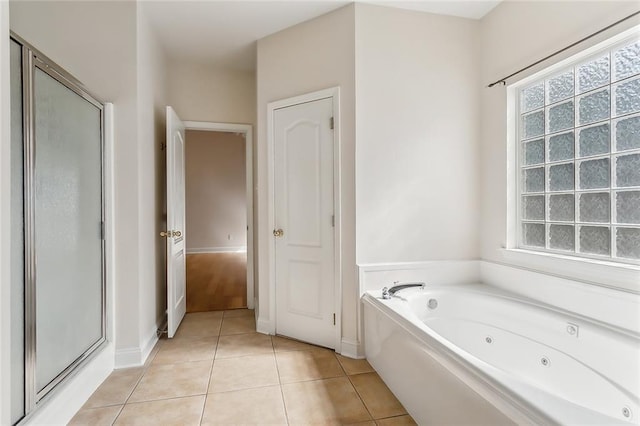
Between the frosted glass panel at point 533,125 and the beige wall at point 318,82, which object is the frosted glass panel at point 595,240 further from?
the beige wall at point 318,82

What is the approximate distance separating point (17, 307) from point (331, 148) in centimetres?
202

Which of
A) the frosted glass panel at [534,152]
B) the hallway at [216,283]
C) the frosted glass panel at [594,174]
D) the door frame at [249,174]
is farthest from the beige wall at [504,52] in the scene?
the hallway at [216,283]

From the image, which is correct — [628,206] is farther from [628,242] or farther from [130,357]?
[130,357]

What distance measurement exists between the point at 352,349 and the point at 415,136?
5.65 ft

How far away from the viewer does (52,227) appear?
5.33 feet

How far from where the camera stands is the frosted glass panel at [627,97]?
5.50 ft

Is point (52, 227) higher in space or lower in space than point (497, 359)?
higher

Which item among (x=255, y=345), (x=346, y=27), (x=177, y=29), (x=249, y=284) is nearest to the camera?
(x=346, y=27)

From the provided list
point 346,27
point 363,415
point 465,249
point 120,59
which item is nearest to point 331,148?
point 346,27

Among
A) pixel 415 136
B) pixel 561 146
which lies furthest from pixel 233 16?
pixel 561 146

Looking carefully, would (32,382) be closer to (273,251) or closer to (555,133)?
(273,251)

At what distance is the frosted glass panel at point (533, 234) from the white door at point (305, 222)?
146cm

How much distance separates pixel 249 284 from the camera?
3.62 meters

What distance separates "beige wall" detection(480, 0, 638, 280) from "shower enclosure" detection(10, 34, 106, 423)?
2874mm
